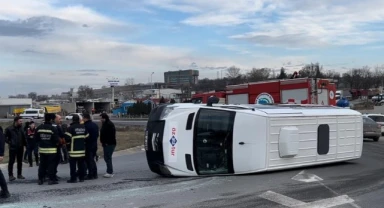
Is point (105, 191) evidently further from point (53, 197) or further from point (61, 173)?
point (61, 173)

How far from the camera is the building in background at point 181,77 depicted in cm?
14225

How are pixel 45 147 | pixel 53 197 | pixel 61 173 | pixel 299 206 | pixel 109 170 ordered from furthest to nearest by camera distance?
1. pixel 61 173
2. pixel 109 170
3. pixel 45 147
4. pixel 53 197
5. pixel 299 206

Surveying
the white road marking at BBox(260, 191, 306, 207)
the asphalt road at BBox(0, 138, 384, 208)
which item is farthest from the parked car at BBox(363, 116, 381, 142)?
the white road marking at BBox(260, 191, 306, 207)

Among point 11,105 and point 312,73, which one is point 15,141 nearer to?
point 312,73

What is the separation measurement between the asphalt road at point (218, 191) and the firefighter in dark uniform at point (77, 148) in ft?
1.22

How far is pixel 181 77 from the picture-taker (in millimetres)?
152250

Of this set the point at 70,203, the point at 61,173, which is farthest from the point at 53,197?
the point at 61,173

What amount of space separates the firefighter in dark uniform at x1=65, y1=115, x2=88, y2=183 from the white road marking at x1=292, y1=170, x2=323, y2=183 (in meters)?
5.02

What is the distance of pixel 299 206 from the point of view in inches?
306

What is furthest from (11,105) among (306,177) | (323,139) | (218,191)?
(218,191)

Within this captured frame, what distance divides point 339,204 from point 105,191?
181 inches

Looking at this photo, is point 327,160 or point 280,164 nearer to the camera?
point 280,164

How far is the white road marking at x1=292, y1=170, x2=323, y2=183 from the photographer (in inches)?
406

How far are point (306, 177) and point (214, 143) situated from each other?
7.55 feet
